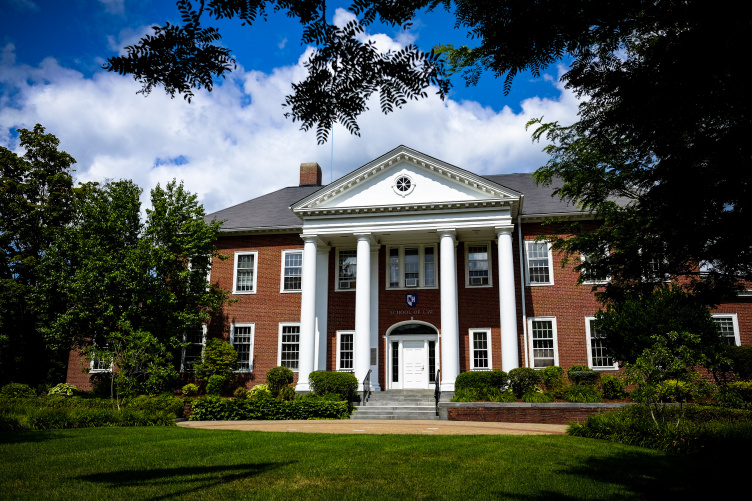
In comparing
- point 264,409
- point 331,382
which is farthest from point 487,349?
point 264,409

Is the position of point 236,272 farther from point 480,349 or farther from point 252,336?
point 480,349

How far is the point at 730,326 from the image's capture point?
998 inches

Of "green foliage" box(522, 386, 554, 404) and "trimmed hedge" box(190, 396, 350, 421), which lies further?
"green foliage" box(522, 386, 554, 404)

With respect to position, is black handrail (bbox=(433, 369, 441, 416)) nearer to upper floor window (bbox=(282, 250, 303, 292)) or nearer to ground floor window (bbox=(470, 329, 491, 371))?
ground floor window (bbox=(470, 329, 491, 371))

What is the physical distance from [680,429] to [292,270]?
1984 cm

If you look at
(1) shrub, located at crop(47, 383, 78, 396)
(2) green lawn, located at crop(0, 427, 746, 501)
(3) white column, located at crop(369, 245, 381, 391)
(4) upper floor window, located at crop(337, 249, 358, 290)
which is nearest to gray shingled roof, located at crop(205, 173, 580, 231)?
(4) upper floor window, located at crop(337, 249, 358, 290)

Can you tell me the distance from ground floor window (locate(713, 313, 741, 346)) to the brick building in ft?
0.15

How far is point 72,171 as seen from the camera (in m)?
31.4

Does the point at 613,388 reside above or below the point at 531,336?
below

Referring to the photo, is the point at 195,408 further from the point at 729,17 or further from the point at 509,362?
the point at 729,17

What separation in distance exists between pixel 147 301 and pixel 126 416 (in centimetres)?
780

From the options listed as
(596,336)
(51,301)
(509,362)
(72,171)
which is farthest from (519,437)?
(72,171)

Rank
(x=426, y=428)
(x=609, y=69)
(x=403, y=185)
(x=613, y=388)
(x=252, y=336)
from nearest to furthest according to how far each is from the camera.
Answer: (x=609, y=69)
(x=426, y=428)
(x=613, y=388)
(x=403, y=185)
(x=252, y=336)

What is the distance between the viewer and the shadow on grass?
7.51m
